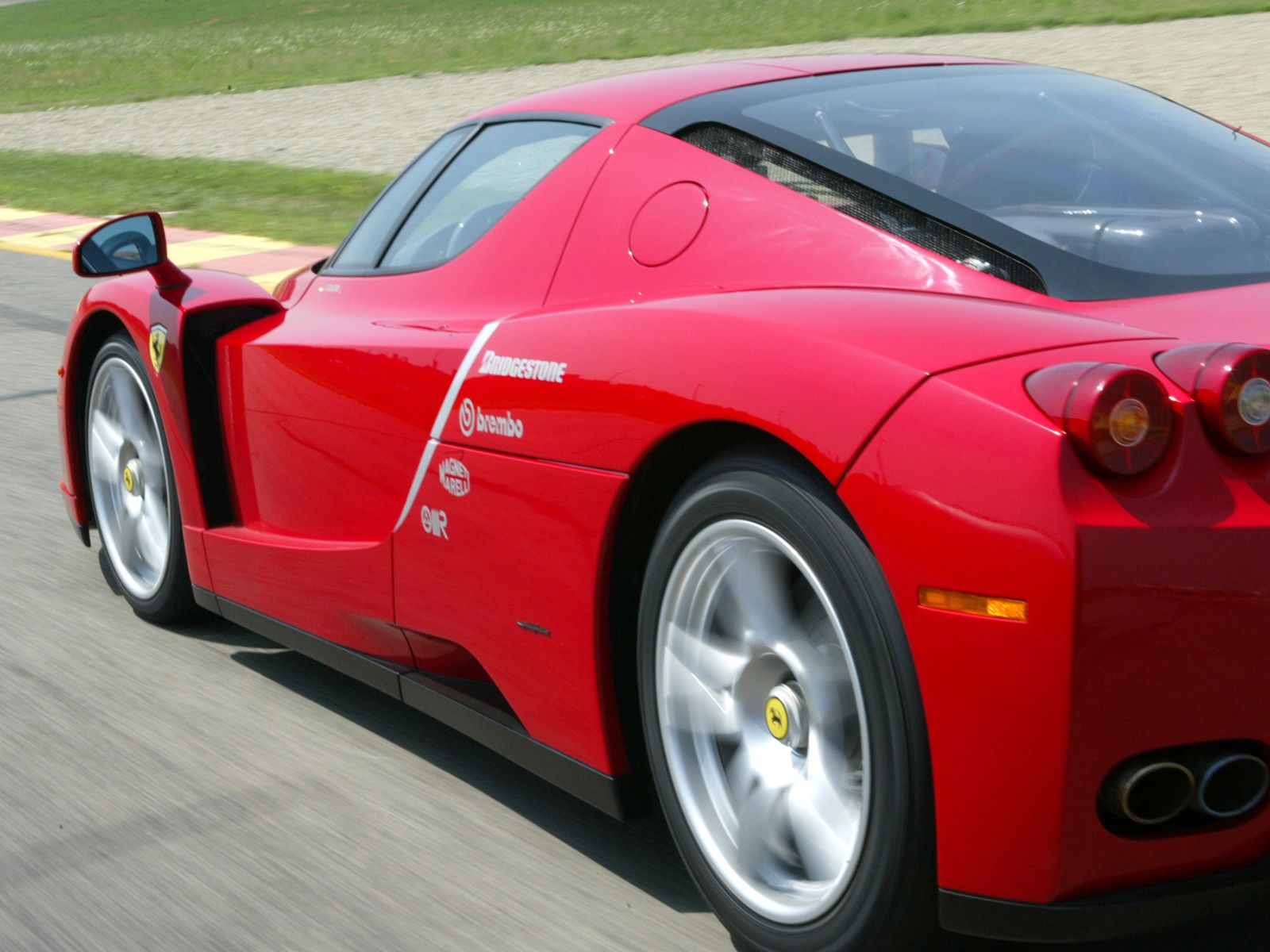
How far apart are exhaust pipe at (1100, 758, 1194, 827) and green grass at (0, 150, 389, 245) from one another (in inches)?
449

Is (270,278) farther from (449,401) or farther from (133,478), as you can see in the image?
(449,401)

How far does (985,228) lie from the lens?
2562mm

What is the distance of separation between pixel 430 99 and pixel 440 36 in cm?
1920

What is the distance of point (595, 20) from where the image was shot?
136 ft

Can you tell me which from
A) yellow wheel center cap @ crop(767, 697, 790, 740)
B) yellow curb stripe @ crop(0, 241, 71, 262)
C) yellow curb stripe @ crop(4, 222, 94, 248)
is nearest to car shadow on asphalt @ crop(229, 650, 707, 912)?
yellow wheel center cap @ crop(767, 697, 790, 740)

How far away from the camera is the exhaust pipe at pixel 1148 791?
6.46ft

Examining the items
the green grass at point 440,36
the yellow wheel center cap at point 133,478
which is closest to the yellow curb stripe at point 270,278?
the yellow wheel center cap at point 133,478

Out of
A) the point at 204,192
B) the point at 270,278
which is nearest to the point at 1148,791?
the point at 270,278

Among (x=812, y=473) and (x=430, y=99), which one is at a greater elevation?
(x=812, y=473)

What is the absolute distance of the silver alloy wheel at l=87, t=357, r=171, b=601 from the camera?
4238mm

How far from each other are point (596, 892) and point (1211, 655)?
121cm

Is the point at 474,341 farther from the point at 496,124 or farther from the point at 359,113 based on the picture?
the point at 359,113

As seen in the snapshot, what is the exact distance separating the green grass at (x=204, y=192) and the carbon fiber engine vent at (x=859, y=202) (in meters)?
10.3

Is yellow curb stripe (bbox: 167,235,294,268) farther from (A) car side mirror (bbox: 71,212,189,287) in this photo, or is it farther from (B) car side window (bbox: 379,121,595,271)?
(B) car side window (bbox: 379,121,595,271)
